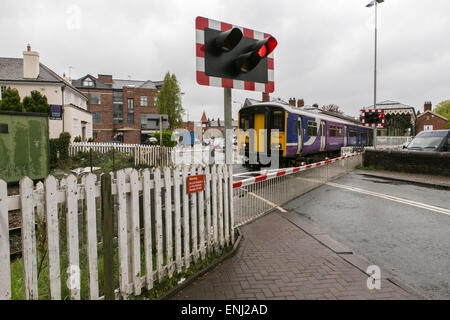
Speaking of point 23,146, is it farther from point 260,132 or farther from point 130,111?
point 130,111

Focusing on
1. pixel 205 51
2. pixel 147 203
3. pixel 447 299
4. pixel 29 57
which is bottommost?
pixel 447 299

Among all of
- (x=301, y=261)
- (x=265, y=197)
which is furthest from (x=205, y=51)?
(x=265, y=197)

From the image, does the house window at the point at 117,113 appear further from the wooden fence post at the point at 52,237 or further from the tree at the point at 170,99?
the wooden fence post at the point at 52,237

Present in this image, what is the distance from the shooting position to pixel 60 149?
60.2 ft

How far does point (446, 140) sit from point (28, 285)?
18.0m

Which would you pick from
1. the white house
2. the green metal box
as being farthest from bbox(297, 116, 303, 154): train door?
the white house

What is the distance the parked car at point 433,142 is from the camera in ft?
49.7

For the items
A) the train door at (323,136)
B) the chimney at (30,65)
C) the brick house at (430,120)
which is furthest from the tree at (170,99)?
the brick house at (430,120)

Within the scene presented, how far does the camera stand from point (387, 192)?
32.7 ft

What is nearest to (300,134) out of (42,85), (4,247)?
(4,247)

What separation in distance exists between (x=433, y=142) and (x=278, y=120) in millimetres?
8004

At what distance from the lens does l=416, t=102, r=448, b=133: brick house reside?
2928 inches

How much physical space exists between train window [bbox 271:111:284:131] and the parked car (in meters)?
7.16
